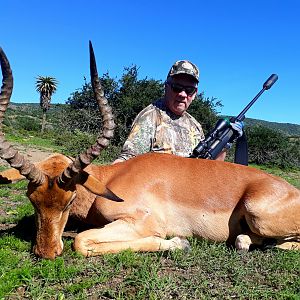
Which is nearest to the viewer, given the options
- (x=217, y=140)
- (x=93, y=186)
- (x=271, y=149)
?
(x=93, y=186)

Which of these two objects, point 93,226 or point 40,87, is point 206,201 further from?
point 40,87

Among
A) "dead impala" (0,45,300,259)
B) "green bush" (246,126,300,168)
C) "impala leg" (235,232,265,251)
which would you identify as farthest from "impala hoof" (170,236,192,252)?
"green bush" (246,126,300,168)

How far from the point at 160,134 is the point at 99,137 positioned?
333 cm

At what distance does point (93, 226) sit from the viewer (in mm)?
5664

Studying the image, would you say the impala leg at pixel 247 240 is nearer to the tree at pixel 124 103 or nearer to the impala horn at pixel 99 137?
the impala horn at pixel 99 137

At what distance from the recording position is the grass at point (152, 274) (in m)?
3.92

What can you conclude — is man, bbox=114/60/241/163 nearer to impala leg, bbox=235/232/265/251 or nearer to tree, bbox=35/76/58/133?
impala leg, bbox=235/232/265/251

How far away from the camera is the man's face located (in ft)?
25.5

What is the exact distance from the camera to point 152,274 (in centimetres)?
424

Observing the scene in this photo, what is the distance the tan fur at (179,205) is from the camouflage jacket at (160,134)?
157 centimetres

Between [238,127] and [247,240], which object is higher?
[238,127]

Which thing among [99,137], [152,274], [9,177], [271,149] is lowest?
A: [271,149]

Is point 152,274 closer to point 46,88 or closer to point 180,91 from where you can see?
point 180,91

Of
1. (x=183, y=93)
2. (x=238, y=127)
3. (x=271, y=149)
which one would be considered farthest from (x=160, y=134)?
(x=271, y=149)
